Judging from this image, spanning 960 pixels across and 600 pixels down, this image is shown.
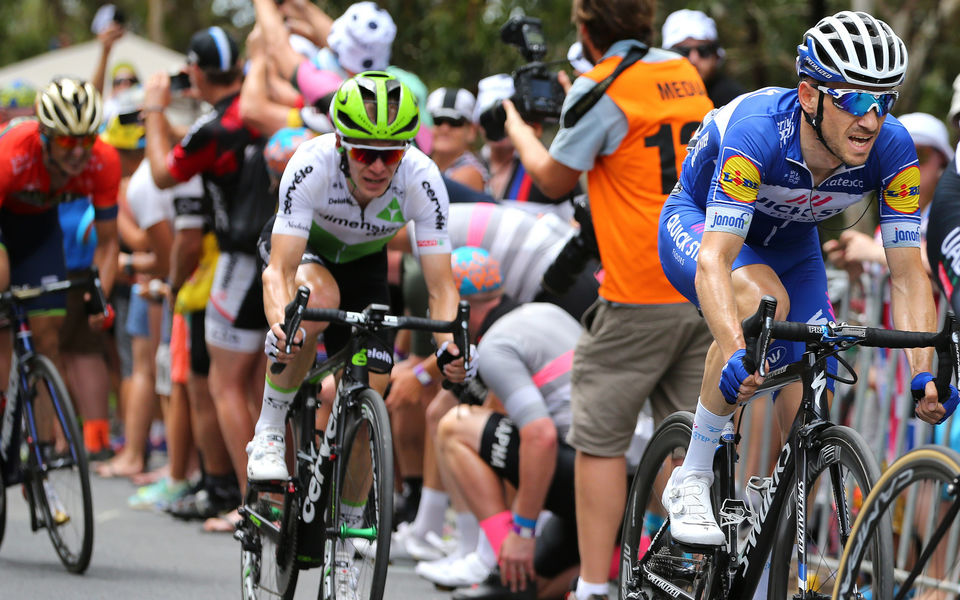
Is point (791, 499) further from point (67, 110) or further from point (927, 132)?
point (67, 110)

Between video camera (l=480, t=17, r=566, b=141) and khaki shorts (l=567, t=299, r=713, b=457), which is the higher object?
video camera (l=480, t=17, r=566, b=141)

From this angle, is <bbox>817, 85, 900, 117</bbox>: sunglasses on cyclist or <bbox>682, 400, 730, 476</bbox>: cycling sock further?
<bbox>682, 400, 730, 476</bbox>: cycling sock

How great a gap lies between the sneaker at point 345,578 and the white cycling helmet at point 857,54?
2253 millimetres

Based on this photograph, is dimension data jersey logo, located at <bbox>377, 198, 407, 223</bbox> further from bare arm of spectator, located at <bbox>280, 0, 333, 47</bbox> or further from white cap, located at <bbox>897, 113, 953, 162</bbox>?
bare arm of spectator, located at <bbox>280, 0, 333, 47</bbox>

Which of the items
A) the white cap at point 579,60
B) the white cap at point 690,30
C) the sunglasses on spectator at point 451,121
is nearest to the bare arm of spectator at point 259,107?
the sunglasses on spectator at point 451,121

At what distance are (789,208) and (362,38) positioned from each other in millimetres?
3954

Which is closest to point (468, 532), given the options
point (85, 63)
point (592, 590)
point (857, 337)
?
point (592, 590)

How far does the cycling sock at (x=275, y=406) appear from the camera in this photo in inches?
204

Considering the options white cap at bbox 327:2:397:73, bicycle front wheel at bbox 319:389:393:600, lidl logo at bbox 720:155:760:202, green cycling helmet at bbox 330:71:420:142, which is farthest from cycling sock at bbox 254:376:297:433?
white cap at bbox 327:2:397:73

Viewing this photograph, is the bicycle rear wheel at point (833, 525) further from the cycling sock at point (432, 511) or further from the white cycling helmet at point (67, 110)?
the white cycling helmet at point (67, 110)

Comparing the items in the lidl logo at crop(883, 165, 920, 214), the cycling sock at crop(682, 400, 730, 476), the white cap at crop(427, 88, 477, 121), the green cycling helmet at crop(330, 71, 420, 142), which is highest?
the white cap at crop(427, 88, 477, 121)

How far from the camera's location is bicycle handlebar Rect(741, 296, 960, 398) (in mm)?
3520

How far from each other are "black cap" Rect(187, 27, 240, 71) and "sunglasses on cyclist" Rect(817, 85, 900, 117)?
4893mm

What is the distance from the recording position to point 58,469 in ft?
21.4
